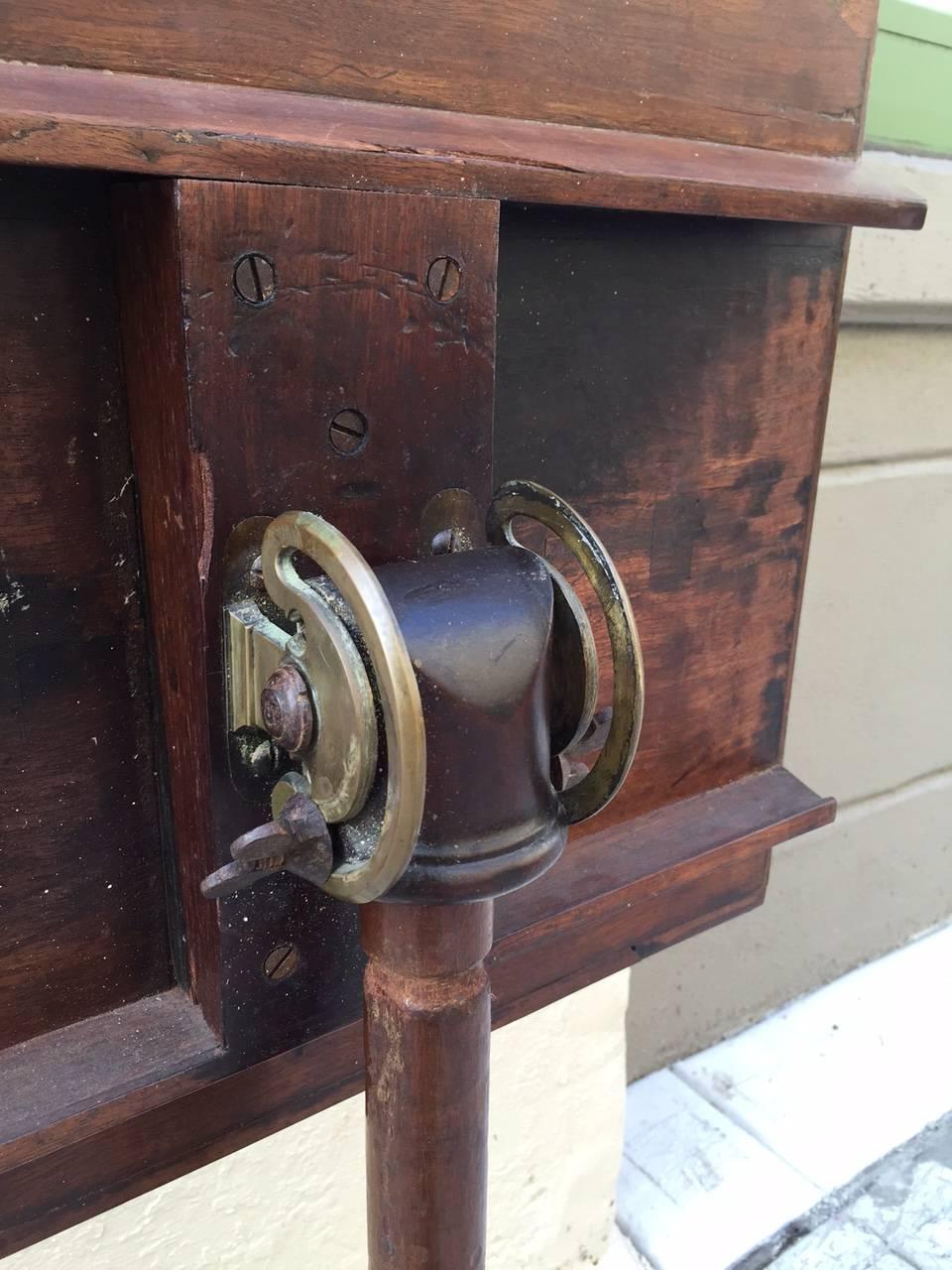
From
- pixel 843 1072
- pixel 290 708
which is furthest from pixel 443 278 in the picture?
pixel 843 1072

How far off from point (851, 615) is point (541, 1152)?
1.90ft

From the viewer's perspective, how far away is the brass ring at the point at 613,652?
1.16 ft

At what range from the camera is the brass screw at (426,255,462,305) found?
359mm

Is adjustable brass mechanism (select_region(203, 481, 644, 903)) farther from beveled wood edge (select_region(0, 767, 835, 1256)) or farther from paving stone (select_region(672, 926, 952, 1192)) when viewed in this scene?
paving stone (select_region(672, 926, 952, 1192))

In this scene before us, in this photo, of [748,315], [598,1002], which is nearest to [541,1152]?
[598,1002]

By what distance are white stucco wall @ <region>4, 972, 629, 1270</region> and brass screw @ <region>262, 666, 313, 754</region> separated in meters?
0.38

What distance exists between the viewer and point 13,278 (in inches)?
12.7

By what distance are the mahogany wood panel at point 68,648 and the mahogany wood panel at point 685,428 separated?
0.16 metres

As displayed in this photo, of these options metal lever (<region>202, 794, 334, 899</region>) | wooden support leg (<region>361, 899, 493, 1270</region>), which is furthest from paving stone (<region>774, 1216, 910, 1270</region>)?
metal lever (<region>202, 794, 334, 899</region>)

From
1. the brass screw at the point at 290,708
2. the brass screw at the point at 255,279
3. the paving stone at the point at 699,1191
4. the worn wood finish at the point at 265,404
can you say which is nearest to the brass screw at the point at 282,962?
the worn wood finish at the point at 265,404

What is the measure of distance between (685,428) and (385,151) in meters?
0.22

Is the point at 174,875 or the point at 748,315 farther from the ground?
the point at 748,315

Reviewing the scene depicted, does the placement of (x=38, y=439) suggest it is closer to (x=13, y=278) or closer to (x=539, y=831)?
(x=13, y=278)

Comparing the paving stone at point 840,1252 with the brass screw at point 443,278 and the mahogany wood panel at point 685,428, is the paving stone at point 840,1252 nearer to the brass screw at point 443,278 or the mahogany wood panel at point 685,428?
the mahogany wood panel at point 685,428
